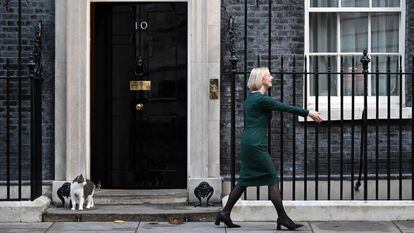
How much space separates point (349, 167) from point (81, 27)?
3549mm

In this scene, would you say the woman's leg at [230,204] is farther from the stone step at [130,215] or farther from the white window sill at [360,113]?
the white window sill at [360,113]

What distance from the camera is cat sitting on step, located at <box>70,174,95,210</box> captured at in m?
8.66

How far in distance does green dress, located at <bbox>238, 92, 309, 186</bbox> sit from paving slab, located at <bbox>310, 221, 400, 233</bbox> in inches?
32.1

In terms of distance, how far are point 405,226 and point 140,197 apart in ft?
10.1

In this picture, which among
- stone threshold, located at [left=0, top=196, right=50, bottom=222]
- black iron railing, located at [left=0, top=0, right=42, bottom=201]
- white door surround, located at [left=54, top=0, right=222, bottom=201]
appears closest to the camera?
stone threshold, located at [left=0, top=196, right=50, bottom=222]

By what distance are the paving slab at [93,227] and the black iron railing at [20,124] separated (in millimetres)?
557

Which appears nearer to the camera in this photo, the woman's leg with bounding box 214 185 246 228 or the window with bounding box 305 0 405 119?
the woman's leg with bounding box 214 185 246 228

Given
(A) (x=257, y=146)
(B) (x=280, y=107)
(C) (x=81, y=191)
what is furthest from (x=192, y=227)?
(B) (x=280, y=107)

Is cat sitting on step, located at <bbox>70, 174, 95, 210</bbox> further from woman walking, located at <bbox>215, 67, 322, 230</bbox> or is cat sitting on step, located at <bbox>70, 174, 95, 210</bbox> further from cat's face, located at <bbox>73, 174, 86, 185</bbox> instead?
woman walking, located at <bbox>215, 67, 322, 230</bbox>

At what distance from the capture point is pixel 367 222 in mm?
8430

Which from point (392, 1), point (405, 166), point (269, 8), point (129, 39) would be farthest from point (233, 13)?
point (405, 166)

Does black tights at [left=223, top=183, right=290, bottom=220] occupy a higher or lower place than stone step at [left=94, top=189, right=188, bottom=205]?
higher

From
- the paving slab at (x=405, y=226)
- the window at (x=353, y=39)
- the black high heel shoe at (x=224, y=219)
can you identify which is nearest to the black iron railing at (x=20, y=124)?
the black high heel shoe at (x=224, y=219)

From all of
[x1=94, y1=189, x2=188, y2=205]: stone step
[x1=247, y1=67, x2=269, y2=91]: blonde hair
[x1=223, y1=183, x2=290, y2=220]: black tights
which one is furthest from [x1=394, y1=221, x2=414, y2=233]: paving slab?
[x1=94, y1=189, x2=188, y2=205]: stone step
